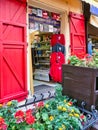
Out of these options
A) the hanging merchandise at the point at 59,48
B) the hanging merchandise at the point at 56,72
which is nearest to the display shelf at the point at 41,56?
the hanging merchandise at the point at 56,72

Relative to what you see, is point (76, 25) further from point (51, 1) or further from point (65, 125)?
point (65, 125)

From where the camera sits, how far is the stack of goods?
590cm

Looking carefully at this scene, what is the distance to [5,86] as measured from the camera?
370 cm

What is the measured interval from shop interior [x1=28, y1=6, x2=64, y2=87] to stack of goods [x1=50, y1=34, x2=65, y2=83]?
0.88 ft

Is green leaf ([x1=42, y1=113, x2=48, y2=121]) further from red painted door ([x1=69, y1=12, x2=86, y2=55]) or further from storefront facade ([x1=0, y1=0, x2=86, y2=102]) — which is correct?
red painted door ([x1=69, y1=12, x2=86, y2=55])

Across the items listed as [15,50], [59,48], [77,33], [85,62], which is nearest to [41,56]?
[59,48]

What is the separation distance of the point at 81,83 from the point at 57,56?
3.97 metres

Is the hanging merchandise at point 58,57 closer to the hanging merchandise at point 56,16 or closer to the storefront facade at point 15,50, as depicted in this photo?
the hanging merchandise at point 56,16

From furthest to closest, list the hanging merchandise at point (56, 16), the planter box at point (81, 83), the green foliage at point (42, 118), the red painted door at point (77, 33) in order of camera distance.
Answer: the red painted door at point (77, 33) → the hanging merchandise at point (56, 16) → the planter box at point (81, 83) → the green foliage at point (42, 118)

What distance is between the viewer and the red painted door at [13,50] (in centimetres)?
365

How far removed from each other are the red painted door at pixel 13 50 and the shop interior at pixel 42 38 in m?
0.98

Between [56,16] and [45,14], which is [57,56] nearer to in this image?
[56,16]

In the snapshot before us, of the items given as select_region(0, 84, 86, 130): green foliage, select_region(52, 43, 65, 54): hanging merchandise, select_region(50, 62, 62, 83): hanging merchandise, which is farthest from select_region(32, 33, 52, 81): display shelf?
select_region(0, 84, 86, 130): green foliage

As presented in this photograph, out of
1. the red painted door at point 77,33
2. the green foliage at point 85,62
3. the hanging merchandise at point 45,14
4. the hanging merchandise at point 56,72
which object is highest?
the hanging merchandise at point 45,14
